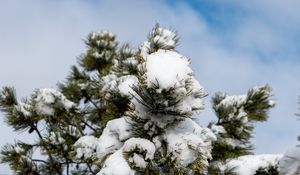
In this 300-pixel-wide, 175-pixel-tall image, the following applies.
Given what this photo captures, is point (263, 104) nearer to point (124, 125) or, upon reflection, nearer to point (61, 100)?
point (61, 100)

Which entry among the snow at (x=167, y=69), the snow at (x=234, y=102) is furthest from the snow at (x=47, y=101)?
the snow at (x=167, y=69)

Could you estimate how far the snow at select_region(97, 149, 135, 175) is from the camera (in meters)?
2.96

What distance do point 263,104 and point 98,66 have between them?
3.15m

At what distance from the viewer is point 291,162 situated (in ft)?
6.29

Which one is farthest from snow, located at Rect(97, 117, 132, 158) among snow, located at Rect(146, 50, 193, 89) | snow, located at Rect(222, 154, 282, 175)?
snow, located at Rect(222, 154, 282, 175)

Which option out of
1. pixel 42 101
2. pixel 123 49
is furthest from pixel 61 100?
pixel 123 49

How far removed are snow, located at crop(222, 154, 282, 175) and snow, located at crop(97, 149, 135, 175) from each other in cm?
226

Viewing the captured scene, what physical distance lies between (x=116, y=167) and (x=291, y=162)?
4.30ft

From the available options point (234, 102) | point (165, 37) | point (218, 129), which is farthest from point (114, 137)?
point (234, 102)

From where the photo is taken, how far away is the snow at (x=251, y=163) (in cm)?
502

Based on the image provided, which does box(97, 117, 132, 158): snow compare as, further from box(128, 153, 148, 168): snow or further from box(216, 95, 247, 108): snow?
box(216, 95, 247, 108): snow

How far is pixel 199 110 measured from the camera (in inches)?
130

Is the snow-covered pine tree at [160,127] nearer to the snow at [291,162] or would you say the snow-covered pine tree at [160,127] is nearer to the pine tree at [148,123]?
the pine tree at [148,123]

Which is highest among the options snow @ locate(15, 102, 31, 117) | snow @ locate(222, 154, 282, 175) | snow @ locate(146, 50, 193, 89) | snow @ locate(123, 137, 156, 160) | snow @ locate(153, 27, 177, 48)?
snow @ locate(153, 27, 177, 48)
